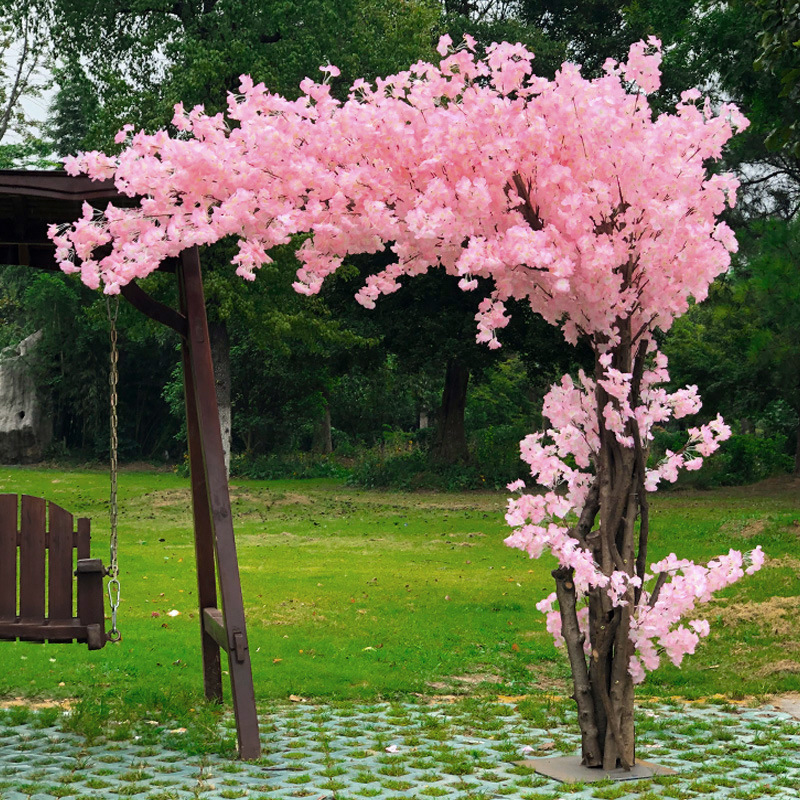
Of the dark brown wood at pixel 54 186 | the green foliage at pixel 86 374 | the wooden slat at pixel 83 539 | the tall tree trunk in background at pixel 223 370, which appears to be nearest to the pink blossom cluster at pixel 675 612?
the wooden slat at pixel 83 539

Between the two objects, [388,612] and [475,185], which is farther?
[388,612]

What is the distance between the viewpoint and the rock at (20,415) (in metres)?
34.6

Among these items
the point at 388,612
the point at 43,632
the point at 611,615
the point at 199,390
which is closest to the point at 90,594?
the point at 43,632

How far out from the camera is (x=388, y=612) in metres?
10.8

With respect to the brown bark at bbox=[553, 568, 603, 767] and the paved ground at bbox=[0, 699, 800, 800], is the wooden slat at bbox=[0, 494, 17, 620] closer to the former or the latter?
the paved ground at bbox=[0, 699, 800, 800]

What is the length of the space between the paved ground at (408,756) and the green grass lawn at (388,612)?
2.60 ft

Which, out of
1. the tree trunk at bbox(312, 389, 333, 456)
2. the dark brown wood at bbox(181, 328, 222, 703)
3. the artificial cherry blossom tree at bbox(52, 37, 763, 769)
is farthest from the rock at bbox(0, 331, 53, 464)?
the artificial cherry blossom tree at bbox(52, 37, 763, 769)

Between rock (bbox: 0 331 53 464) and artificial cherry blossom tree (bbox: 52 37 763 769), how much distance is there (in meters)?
30.6

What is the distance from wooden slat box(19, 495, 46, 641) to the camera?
21.5 feet

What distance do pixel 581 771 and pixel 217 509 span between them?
2.36m

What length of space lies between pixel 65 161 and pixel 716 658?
630cm

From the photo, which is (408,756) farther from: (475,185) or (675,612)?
(475,185)

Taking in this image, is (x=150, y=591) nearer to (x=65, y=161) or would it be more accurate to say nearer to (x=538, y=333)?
(x=65, y=161)

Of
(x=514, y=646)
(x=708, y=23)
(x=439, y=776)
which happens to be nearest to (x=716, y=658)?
(x=514, y=646)
